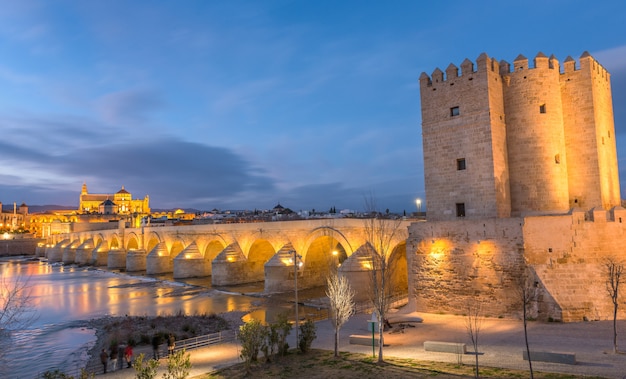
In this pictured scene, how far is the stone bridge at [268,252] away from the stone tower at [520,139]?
3.90 metres

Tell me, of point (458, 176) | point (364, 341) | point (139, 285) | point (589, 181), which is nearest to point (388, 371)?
point (364, 341)

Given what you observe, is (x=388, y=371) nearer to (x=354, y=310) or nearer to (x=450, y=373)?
(x=450, y=373)

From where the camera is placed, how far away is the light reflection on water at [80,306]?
15.4 metres

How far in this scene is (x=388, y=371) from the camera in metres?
9.60

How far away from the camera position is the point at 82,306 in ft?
85.5

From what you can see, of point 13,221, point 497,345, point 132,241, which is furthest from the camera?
point 13,221

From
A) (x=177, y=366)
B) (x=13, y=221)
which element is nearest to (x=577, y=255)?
(x=177, y=366)

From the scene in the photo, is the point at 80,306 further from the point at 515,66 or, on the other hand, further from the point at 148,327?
the point at 515,66

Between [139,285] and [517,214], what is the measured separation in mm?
28629

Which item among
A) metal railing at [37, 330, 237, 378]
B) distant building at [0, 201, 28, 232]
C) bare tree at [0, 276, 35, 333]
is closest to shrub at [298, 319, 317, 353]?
metal railing at [37, 330, 237, 378]

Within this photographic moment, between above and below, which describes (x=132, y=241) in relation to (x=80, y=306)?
above

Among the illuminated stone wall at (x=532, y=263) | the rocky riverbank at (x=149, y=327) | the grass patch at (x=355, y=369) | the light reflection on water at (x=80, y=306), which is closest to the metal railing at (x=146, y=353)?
the rocky riverbank at (x=149, y=327)

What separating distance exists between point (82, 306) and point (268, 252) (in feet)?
42.8

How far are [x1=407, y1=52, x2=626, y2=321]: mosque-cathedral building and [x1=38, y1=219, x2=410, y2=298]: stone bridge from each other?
330 centimetres
